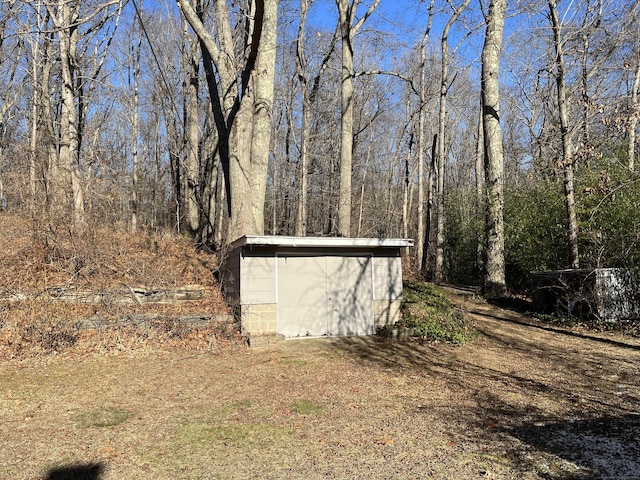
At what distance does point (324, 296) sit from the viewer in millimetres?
10445

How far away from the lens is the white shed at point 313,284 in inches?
383

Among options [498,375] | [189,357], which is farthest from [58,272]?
[498,375]

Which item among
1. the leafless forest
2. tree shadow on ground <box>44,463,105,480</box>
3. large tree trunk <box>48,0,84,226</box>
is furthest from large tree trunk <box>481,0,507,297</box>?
tree shadow on ground <box>44,463,105,480</box>

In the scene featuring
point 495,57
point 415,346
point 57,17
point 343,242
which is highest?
point 57,17

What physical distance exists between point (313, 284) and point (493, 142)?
774cm

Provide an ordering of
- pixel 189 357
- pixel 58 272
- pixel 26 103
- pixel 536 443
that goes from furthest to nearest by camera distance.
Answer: pixel 26 103
pixel 58 272
pixel 189 357
pixel 536 443

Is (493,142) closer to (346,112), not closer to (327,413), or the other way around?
(346,112)

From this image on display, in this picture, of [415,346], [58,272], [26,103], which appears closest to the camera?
[415,346]

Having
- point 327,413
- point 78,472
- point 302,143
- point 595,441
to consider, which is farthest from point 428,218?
point 78,472

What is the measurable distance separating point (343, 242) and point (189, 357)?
4096 millimetres

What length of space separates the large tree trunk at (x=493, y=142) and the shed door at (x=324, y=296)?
513 centimetres

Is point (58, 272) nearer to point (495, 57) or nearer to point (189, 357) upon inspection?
point (189, 357)

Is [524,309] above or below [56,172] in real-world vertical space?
below

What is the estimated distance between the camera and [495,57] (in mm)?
13906
